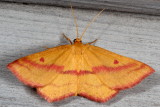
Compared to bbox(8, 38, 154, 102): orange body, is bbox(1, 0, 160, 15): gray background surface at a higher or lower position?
higher

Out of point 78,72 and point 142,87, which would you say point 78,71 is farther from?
point 142,87

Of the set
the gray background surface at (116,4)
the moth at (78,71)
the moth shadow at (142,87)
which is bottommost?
the moth shadow at (142,87)

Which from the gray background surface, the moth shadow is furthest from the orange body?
the gray background surface

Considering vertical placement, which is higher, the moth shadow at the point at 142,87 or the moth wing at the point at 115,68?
the moth wing at the point at 115,68

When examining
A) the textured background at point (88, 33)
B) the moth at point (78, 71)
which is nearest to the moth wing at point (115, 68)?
the moth at point (78, 71)

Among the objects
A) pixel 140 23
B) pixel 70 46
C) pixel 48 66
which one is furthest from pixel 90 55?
pixel 140 23

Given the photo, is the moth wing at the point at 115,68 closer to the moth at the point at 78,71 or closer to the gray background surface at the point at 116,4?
the moth at the point at 78,71

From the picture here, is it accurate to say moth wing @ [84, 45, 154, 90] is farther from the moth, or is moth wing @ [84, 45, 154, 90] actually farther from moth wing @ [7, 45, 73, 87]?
moth wing @ [7, 45, 73, 87]

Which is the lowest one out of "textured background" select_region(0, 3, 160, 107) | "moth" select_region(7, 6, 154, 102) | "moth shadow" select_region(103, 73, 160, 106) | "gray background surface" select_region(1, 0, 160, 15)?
"moth shadow" select_region(103, 73, 160, 106)
